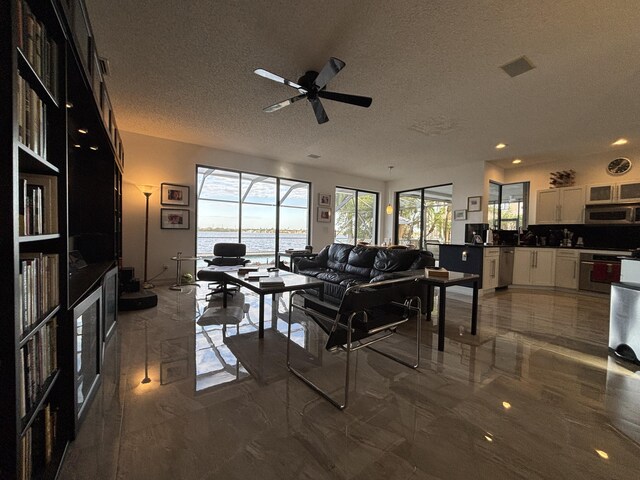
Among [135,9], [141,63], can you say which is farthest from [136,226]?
[135,9]

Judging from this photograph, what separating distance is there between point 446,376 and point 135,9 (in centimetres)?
385

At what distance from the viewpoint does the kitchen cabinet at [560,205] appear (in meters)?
5.75

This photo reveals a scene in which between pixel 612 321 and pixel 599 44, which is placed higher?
pixel 599 44

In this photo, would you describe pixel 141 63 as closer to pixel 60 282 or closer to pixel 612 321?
pixel 60 282

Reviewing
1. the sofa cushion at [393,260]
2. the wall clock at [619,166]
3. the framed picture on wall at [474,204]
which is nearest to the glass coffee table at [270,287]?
the sofa cushion at [393,260]

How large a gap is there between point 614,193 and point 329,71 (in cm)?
641

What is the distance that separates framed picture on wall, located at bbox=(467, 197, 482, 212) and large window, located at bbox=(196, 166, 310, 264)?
4.05 meters

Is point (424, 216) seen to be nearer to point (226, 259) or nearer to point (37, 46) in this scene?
point (226, 259)

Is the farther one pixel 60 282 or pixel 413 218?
pixel 413 218

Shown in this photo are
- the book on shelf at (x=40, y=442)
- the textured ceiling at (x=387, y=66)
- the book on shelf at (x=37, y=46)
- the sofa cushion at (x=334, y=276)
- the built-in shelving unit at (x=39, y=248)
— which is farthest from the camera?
the sofa cushion at (x=334, y=276)

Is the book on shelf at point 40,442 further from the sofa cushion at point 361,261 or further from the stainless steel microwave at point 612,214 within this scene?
the stainless steel microwave at point 612,214

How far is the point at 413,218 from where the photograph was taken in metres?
8.34

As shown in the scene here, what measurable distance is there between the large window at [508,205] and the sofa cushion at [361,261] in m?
4.13

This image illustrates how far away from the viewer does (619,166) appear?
17.7ft
